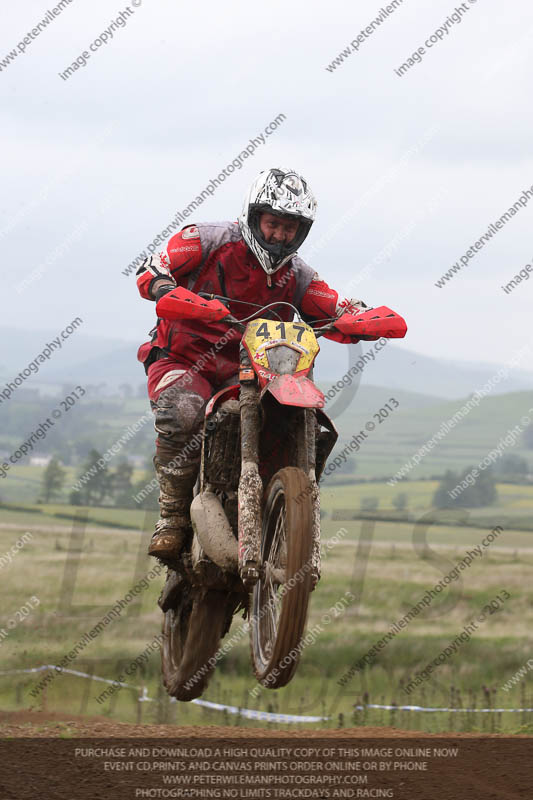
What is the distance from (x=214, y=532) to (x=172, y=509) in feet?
Result: 3.08

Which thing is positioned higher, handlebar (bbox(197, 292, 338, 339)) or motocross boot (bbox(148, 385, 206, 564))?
handlebar (bbox(197, 292, 338, 339))

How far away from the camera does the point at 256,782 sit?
7453 millimetres

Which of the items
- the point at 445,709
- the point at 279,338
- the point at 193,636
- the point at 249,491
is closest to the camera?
the point at 249,491

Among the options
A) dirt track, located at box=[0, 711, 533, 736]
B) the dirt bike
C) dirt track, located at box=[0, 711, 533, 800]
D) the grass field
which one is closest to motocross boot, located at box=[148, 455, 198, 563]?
the dirt bike

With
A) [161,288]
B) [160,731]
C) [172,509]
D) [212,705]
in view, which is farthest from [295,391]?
[212,705]

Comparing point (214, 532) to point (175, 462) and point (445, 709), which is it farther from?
point (445, 709)

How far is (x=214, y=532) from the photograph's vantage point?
7.31 m

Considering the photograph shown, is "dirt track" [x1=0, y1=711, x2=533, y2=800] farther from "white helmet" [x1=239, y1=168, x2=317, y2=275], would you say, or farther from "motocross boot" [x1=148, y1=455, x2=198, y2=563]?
"white helmet" [x1=239, y1=168, x2=317, y2=275]

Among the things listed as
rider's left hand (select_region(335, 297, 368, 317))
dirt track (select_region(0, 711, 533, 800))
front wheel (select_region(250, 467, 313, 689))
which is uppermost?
rider's left hand (select_region(335, 297, 368, 317))

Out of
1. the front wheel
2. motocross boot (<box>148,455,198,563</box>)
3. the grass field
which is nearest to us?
the front wheel

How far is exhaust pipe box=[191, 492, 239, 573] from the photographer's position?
23.7 ft

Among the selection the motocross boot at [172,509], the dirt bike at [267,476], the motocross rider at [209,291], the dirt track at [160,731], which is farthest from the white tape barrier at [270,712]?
the motocross rider at [209,291]

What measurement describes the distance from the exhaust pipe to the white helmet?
1.76m

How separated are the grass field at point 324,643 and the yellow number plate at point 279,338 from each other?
3.47ft
